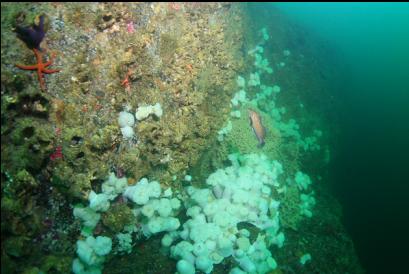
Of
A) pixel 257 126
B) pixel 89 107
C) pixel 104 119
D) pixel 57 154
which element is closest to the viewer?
pixel 57 154

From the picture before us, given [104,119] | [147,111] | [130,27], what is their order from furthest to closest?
[130,27]
[147,111]
[104,119]

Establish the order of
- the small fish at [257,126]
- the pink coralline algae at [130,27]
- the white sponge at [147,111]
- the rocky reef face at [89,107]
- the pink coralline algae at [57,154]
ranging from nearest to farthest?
the rocky reef face at [89,107]
the pink coralline algae at [57,154]
the white sponge at [147,111]
the pink coralline algae at [130,27]
the small fish at [257,126]

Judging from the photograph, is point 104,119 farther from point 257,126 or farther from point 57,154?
point 257,126

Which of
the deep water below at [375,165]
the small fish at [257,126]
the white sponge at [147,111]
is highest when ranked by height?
the white sponge at [147,111]

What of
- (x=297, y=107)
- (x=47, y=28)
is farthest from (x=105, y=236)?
(x=297, y=107)

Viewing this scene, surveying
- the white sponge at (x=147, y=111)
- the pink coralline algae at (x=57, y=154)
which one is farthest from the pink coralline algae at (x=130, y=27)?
the pink coralline algae at (x=57, y=154)

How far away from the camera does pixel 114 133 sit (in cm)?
420

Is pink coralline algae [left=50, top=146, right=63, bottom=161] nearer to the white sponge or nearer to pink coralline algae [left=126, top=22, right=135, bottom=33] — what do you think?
the white sponge

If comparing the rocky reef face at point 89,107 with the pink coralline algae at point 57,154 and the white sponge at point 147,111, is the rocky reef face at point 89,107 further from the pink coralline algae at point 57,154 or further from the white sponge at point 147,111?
the white sponge at point 147,111

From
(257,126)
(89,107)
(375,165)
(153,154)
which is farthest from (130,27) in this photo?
(375,165)

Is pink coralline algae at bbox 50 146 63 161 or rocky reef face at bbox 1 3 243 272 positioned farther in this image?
pink coralline algae at bbox 50 146 63 161

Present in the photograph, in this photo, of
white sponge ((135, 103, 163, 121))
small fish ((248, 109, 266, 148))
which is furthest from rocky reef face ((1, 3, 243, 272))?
small fish ((248, 109, 266, 148))

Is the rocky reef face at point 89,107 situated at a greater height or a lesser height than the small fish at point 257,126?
greater

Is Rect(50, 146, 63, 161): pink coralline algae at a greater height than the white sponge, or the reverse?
the white sponge
